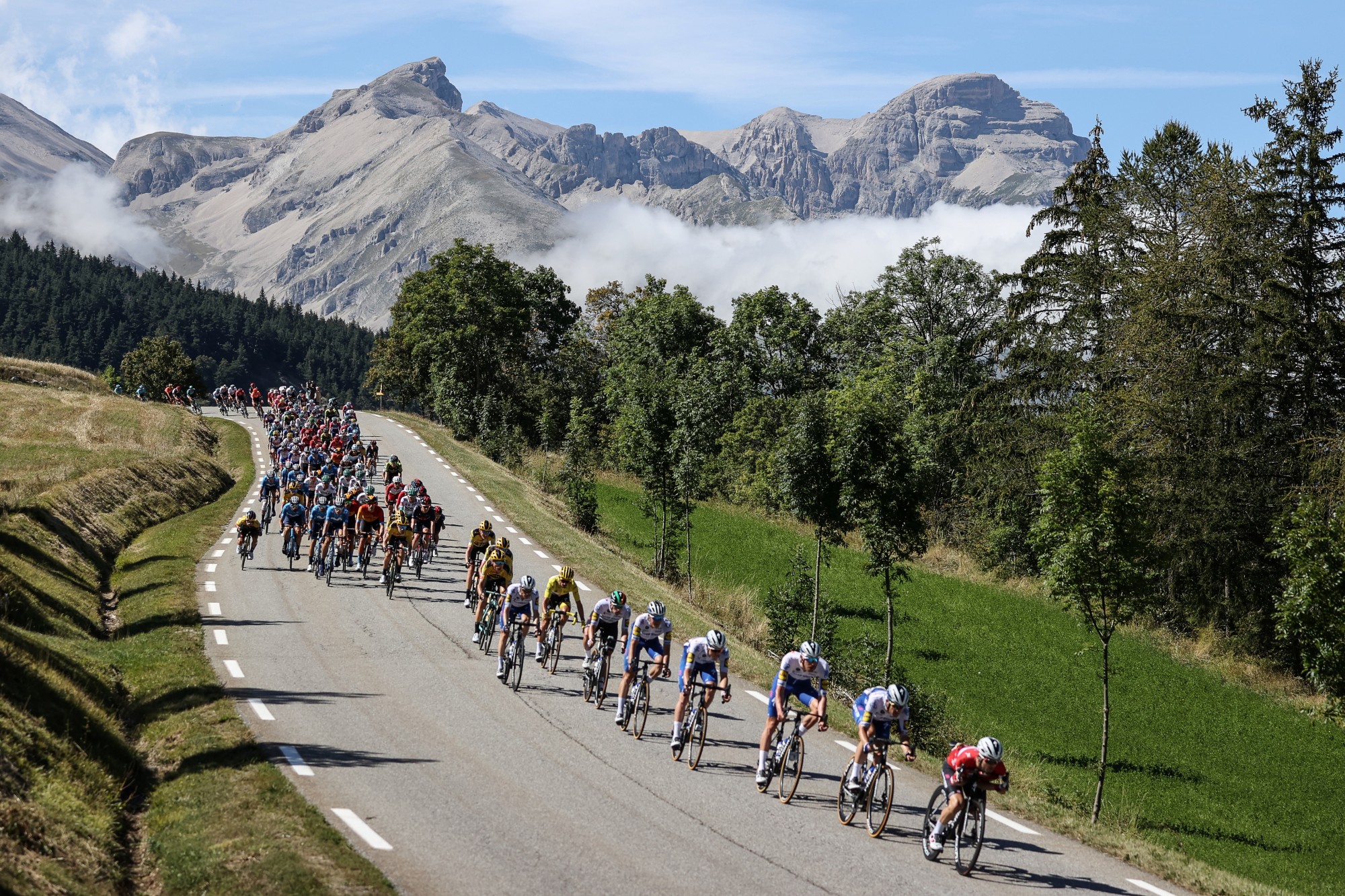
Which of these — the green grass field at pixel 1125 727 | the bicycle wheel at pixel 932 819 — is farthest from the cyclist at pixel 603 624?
the green grass field at pixel 1125 727

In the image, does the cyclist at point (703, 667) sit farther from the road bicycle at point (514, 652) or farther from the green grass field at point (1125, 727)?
the green grass field at point (1125, 727)

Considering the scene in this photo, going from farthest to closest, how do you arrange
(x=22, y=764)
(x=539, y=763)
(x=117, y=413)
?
(x=117, y=413)
(x=539, y=763)
(x=22, y=764)

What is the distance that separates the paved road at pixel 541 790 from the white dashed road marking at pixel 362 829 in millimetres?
25

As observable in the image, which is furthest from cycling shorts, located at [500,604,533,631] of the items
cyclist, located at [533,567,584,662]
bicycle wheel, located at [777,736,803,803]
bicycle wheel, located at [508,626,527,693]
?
bicycle wheel, located at [777,736,803,803]

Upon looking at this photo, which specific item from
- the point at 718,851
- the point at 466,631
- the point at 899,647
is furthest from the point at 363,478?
the point at 718,851

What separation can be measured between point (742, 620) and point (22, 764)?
2051 cm

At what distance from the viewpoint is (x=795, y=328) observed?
79.1 m

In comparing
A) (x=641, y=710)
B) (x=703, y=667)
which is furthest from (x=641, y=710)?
(x=703, y=667)

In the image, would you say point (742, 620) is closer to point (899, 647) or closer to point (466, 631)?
point (899, 647)

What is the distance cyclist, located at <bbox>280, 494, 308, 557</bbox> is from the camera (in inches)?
1167

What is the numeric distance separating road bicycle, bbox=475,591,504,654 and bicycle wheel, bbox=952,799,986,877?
11.0 metres

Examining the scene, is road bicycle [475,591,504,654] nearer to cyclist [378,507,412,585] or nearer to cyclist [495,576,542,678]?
cyclist [495,576,542,678]

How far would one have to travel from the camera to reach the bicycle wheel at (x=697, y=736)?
15375 mm

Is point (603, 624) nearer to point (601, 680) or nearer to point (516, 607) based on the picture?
point (601, 680)
